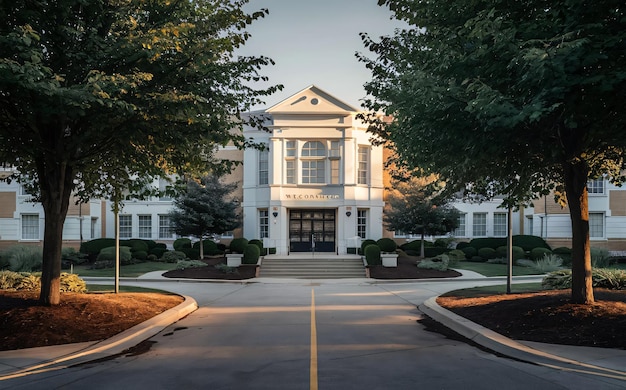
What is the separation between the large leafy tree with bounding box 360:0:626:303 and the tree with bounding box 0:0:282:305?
3.61 meters

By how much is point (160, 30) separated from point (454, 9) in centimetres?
541

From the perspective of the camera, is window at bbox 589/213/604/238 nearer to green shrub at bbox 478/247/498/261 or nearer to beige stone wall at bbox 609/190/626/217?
beige stone wall at bbox 609/190/626/217

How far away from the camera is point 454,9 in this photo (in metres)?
10.3

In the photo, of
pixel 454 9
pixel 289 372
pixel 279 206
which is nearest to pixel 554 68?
pixel 454 9

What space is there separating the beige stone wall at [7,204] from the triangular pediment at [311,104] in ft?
64.8

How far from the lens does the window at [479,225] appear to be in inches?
1615

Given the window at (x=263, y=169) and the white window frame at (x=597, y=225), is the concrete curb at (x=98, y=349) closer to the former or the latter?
the window at (x=263, y=169)

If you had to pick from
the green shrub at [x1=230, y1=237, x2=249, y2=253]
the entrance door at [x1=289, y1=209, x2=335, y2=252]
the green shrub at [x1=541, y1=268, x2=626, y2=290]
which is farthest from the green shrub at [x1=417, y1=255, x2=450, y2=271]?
the green shrub at [x1=541, y1=268, x2=626, y2=290]

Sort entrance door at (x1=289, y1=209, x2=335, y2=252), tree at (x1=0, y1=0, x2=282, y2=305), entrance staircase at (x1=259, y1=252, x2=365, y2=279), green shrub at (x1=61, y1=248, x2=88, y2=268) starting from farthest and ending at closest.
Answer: entrance door at (x1=289, y1=209, x2=335, y2=252) → green shrub at (x1=61, y1=248, x2=88, y2=268) → entrance staircase at (x1=259, y1=252, x2=365, y2=279) → tree at (x1=0, y1=0, x2=282, y2=305)

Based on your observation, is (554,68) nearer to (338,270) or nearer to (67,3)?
(67,3)

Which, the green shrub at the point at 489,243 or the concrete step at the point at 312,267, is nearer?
the concrete step at the point at 312,267

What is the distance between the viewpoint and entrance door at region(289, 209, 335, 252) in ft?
121

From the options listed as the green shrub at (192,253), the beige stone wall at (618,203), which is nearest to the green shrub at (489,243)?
the beige stone wall at (618,203)

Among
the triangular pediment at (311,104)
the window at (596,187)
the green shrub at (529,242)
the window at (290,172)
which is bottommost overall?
the green shrub at (529,242)
